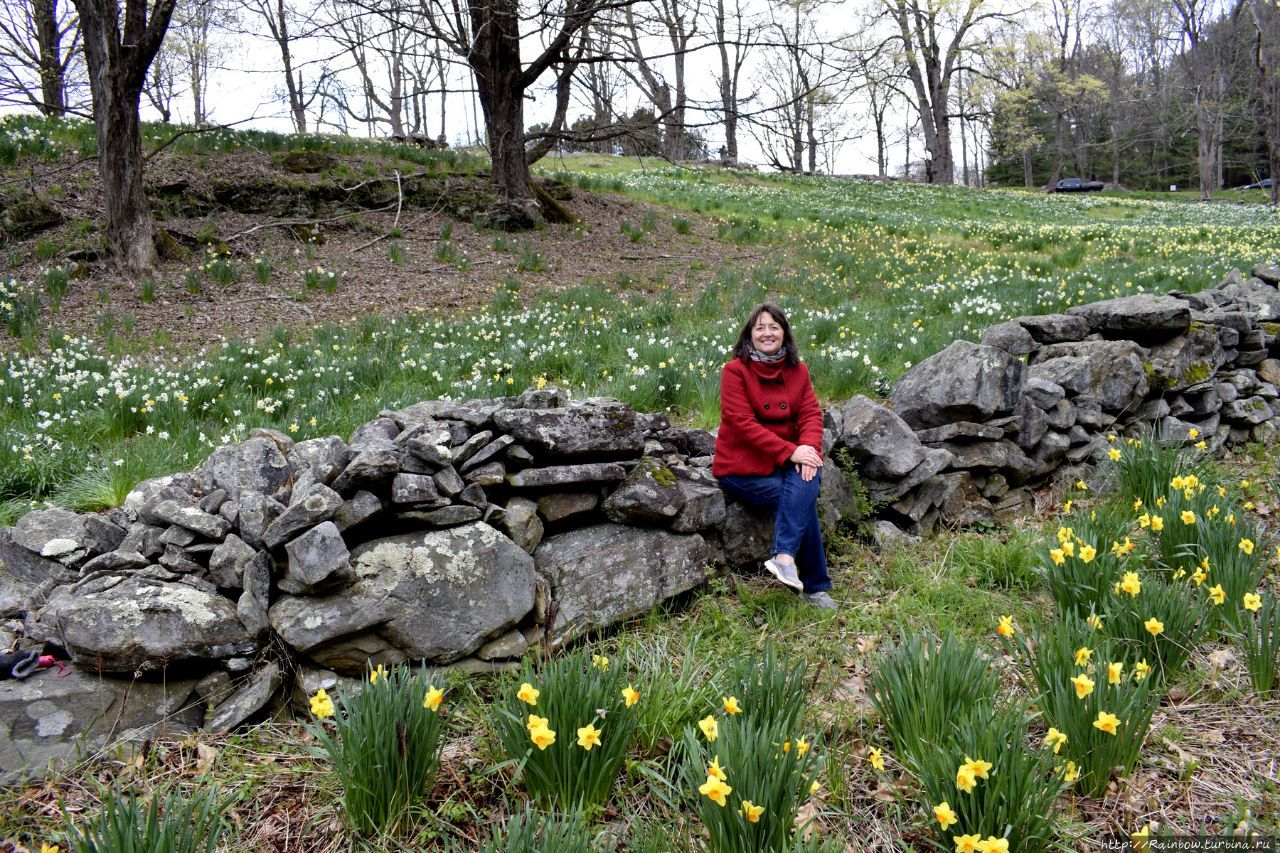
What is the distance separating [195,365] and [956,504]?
5.67 m

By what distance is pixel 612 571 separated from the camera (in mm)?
3303

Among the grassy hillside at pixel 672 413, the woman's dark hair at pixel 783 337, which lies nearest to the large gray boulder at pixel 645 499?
the grassy hillside at pixel 672 413

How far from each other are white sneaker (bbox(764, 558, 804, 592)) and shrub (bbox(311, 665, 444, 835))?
1.76m

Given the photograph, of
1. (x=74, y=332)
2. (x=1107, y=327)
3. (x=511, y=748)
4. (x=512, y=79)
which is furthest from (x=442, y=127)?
(x=511, y=748)

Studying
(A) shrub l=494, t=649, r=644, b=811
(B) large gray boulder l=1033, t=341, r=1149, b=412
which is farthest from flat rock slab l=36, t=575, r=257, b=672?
(B) large gray boulder l=1033, t=341, r=1149, b=412

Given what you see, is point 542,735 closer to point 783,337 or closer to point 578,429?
point 578,429

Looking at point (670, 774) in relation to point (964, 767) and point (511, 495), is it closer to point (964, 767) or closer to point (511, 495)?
point (964, 767)

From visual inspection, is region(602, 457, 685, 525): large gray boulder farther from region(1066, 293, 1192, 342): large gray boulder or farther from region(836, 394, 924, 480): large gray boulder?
region(1066, 293, 1192, 342): large gray boulder

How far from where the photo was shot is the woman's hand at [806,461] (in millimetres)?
3488

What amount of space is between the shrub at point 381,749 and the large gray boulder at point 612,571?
1.00m

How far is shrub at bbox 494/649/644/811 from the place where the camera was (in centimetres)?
206

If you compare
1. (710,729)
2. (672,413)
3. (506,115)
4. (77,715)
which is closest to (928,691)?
(710,729)

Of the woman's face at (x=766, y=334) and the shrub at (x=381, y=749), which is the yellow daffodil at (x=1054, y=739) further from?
the woman's face at (x=766, y=334)

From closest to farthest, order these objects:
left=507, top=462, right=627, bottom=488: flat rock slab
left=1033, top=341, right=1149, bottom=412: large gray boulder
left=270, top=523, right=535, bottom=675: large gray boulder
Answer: left=270, top=523, right=535, bottom=675: large gray boulder < left=507, top=462, right=627, bottom=488: flat rock slab < left=1033, top=341, right=1149, bottom=412: large gray boulder
